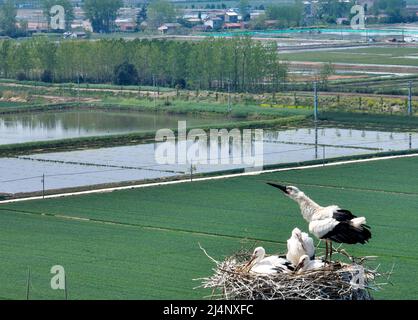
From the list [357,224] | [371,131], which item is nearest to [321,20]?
[371,131]

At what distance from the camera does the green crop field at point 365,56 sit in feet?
191

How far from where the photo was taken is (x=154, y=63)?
49.5 metres

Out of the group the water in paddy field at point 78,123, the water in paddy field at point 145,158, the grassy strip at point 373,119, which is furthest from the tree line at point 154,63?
the water in paddy field at point 145,158

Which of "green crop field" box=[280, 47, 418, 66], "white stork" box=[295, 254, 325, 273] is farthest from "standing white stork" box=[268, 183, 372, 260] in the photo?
"green crop field" box=[280, 47, 418, 66]

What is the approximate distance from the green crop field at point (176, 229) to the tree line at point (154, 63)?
2189 centimetres

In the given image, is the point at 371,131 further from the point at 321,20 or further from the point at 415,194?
the point at 321,20

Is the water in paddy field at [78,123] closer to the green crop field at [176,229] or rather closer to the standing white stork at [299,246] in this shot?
the green crop field at [176,229]

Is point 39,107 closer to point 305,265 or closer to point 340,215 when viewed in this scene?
point 340,215

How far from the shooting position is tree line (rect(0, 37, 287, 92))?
4731cm

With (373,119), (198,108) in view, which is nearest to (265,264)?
(373,119)

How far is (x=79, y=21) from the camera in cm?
9106

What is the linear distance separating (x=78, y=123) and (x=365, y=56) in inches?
1050

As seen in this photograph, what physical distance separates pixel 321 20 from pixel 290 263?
273 feet
